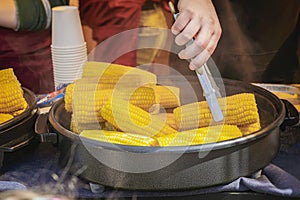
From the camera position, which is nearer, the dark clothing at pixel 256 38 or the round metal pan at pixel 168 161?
the round metal pan at pixel 168 161

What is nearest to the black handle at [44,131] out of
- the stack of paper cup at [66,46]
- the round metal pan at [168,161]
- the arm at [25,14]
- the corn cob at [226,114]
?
the round metal pan at [168,161]

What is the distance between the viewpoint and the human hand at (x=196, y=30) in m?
1.00

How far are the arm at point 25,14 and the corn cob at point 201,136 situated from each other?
88cm

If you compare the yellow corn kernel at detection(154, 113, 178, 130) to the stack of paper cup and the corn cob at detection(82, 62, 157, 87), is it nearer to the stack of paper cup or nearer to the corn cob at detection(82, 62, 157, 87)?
the corn cob at detection(82, 62, 157, 87)

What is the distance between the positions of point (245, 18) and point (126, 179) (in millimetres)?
1027

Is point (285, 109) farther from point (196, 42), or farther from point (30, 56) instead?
point (30, 56)

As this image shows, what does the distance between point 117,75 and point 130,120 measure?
0.54ft

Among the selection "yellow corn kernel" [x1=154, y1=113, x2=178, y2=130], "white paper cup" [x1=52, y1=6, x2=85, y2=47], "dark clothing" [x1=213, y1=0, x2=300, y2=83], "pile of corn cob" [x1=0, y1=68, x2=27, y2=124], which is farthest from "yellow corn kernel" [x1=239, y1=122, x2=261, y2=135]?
"dark clothing" [x1=213, y1=0, x2=300, y2=83]

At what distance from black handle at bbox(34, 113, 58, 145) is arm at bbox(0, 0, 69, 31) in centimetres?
68

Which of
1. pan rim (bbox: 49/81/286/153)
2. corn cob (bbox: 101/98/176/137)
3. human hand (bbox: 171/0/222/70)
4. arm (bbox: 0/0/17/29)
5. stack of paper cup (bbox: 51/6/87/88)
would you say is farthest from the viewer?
Result: arm (bbox: 0/0/17/29)

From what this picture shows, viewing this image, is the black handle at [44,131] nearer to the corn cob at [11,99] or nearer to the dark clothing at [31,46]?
the corn cob at [11,99]

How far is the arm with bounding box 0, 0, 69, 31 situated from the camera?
5.11ft

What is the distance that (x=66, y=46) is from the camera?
1.33 m

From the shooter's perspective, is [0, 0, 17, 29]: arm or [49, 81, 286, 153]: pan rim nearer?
[49, 81, 286, 153]: pan rim
